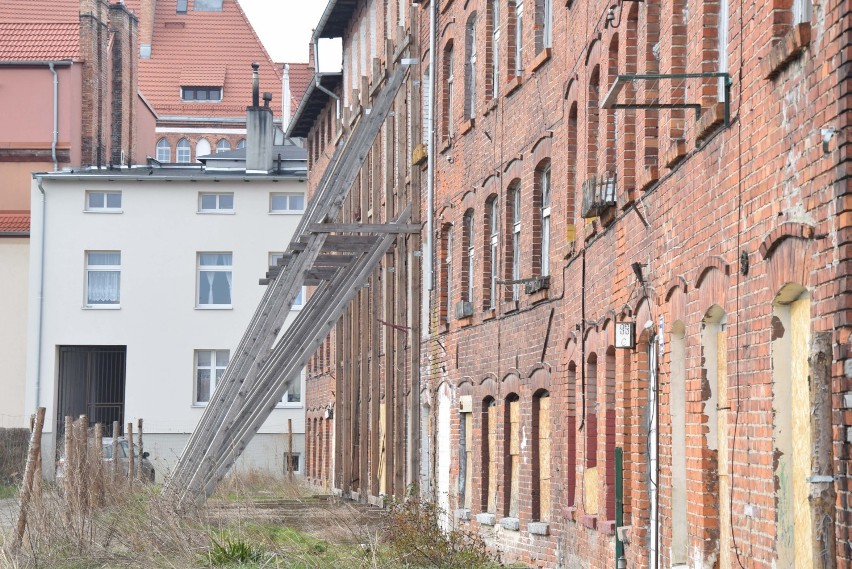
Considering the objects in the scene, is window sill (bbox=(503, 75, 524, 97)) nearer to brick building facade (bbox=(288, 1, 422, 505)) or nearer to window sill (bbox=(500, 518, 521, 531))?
window sill (bbox=(500, 518, 521, 531))

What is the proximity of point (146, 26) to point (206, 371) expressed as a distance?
1833 inches

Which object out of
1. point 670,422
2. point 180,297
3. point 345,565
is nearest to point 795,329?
point 670,422

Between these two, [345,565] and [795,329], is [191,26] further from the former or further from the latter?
[795,329]

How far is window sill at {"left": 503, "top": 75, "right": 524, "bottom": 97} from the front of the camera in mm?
19620

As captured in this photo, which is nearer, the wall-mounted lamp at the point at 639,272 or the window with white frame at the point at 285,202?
the wall-mounted lamp at the point at 639,272

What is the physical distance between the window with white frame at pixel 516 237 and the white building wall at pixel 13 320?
35.2 meters

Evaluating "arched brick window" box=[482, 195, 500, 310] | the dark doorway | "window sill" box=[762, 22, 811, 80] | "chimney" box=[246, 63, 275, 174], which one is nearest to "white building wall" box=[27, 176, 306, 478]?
the dark doorway

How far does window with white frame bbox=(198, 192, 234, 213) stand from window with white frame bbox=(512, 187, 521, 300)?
3181cm

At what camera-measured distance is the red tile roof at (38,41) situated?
5731 cm

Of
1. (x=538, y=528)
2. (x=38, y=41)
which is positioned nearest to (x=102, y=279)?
(x=38, y=41)

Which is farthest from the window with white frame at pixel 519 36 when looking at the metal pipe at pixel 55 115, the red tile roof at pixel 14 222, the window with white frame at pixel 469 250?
the metal pipe at pixel 55 115

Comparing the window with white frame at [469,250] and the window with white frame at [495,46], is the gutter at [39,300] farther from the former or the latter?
the window with white frame at [495,46]

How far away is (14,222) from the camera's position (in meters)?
53.6

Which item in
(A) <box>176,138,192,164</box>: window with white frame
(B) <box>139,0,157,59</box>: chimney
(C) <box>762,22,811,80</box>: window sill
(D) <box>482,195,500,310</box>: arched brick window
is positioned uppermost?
(B) <box>139,0,157,59</box>: chimney
